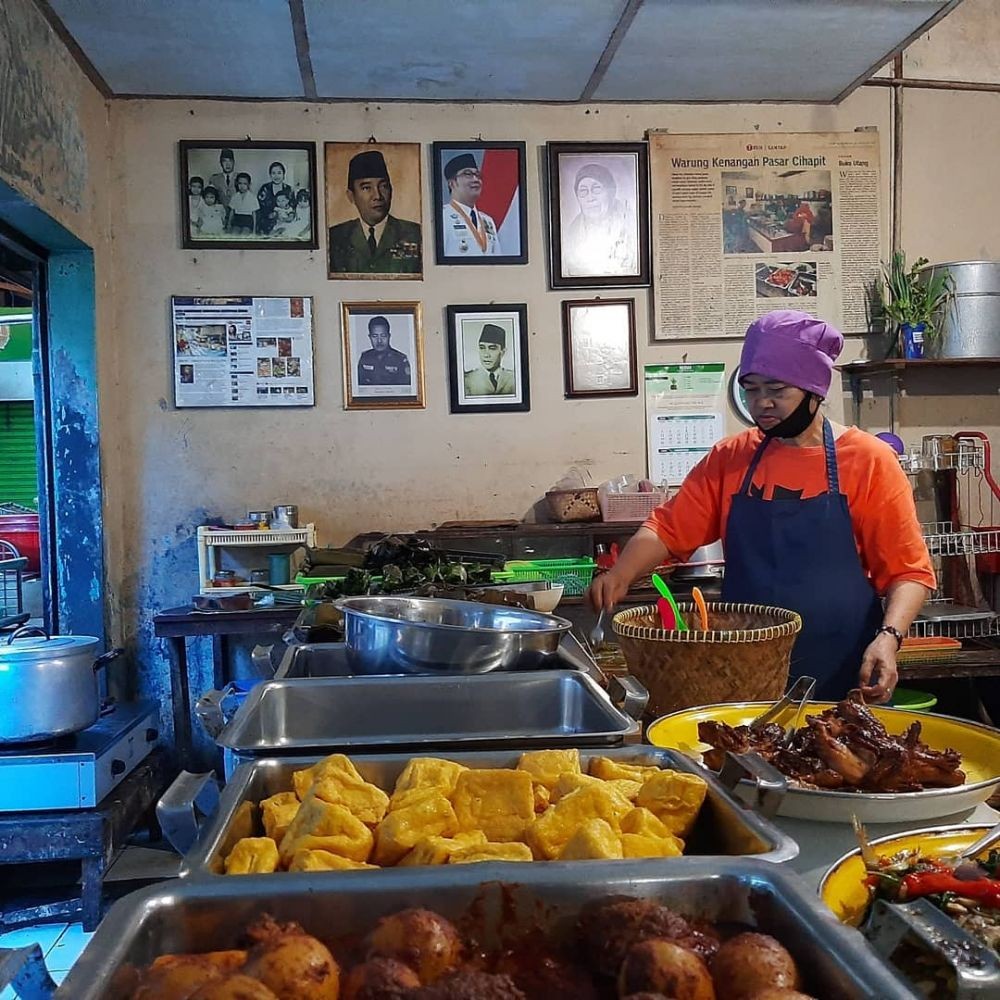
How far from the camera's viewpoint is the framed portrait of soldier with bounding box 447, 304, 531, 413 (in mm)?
5008

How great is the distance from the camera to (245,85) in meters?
4.68

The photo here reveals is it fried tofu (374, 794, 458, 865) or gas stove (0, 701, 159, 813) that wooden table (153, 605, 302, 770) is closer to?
gas stove (0, 701, 159, 813)

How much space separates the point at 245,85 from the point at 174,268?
1.01 metres

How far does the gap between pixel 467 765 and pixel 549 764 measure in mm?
120

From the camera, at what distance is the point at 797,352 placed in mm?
2604

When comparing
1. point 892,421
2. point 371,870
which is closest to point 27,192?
point 371,870

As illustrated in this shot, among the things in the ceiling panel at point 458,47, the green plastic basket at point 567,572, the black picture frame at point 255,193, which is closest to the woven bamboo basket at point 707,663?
the green plastic basket at point 567,572

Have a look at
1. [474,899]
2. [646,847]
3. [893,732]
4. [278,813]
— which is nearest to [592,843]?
[646,847]

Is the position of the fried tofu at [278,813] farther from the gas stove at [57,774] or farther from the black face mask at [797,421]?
the gas stove at [57,774]

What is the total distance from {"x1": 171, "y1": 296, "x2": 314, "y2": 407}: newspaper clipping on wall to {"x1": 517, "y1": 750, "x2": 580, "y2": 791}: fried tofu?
391 centimetres

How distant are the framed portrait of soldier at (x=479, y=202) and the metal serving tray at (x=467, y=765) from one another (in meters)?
4.05

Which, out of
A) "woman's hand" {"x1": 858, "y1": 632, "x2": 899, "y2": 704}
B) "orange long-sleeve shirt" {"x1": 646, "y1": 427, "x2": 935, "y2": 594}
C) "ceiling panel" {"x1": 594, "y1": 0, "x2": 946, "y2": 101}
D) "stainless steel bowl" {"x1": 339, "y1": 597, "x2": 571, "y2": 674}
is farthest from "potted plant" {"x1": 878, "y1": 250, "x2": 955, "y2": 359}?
"stainless steel bowl" {"x1": 339, "y1": 597, "x2": 571, "y2": 674}

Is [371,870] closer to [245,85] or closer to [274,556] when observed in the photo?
[274,556]

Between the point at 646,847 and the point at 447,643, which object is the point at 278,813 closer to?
the point at 646,847
